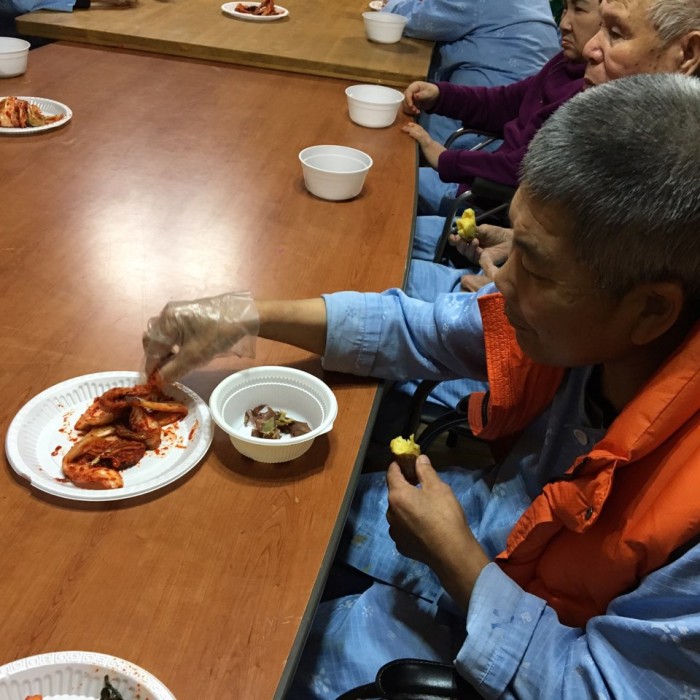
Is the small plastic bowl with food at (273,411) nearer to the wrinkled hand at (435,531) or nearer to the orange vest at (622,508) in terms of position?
the wrinkled hand at (435,531)

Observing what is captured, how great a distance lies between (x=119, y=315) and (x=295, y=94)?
1.75m

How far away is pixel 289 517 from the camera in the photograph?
1025 mm

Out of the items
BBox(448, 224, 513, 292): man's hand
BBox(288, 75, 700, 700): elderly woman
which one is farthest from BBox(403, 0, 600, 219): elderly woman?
BBox(288, 75, 700, 700): elderly woman

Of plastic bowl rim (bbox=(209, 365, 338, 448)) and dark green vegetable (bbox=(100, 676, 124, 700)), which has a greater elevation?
plastic bowl rim (bbox=(209, 365, 338, 448))

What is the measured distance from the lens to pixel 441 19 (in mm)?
3398

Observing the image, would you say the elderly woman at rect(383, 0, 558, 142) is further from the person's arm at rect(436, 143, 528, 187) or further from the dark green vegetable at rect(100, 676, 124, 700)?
the dark green vegetable at rect(100, 676, 124, 700)

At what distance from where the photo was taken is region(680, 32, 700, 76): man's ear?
1.61 m

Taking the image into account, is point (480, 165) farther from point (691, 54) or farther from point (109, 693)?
point (109, 693)

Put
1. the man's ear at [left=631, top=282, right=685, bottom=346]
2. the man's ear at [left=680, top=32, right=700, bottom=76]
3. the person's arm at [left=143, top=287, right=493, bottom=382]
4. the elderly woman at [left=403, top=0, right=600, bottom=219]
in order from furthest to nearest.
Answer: the elderly woman at [left=403, top=0, right=600, bottom=219] < the man's ear at [left=680, top=32, right=700, bottom=76] < the person's arm at [left=143, top=287, right=493, bottom=382] < the man's ear at [left=631, top=282, right=685, bottom=346]

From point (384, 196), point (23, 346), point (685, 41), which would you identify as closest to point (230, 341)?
point (23, 346)

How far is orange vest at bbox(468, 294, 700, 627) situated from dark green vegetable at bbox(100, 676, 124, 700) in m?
0.63

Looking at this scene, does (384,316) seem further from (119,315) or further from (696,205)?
(696,205)

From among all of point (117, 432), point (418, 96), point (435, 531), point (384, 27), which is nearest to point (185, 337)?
point (117, 432)

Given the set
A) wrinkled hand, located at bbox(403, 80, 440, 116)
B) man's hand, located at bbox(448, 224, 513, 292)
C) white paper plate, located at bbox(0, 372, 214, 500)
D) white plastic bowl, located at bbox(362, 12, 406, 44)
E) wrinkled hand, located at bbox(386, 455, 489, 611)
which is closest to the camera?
white paper plate, located at bbox(0, 372, 214, 500)
